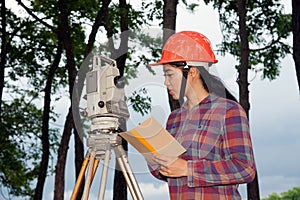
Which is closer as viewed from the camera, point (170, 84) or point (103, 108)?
point (170, 84)

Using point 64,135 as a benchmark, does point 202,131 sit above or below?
below

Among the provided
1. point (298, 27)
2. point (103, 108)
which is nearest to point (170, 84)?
point (103, 108)

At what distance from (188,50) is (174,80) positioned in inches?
7.0

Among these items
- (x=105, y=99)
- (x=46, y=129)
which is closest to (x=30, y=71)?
(x=46, y=129)

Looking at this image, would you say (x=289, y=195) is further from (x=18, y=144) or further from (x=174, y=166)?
(x=174, y=166)

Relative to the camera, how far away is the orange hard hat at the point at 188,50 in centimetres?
306

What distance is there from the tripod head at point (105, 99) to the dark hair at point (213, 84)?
2.87 ft

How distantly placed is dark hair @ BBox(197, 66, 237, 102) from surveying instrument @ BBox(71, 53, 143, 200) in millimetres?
869

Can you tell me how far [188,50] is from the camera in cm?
308

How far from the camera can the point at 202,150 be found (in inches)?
116

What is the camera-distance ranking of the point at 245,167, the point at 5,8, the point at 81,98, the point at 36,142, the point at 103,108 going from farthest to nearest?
the point at 36,142 < the point at 5,8 < the point at 81,98 < the point at 103,108 < the point at 245,167

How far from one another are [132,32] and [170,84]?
110 centimetres

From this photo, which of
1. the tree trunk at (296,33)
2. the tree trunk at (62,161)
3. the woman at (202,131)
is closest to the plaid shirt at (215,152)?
the woman at (202,131)

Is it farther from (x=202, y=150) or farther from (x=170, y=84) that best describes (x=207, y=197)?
(x=170, y=84)
